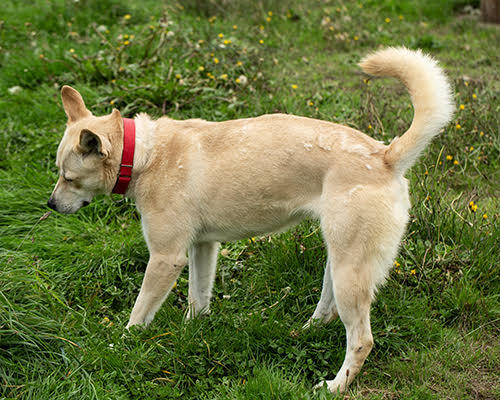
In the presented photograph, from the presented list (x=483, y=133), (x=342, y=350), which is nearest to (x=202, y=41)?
(x=483, y=133)

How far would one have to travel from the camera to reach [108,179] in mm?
3527

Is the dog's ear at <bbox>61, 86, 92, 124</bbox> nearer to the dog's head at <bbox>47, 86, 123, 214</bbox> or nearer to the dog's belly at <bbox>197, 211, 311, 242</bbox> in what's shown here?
the dog's head at <bbox>47, 86, 123, 214</bbox>

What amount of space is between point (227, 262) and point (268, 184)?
3.77 feet

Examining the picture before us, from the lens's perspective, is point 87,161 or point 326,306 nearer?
point 87,161

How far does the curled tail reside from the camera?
3.06 meters

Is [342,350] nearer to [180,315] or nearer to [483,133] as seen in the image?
[180,315]

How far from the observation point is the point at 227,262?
4.28 m

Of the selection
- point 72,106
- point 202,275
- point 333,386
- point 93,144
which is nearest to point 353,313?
point 333,386

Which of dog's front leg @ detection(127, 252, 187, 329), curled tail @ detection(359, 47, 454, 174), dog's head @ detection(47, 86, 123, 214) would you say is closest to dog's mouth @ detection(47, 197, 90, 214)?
dog's head @ detection(47, 86, 123, 214)

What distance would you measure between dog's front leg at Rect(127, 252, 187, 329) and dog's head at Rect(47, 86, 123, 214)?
0.58 meters

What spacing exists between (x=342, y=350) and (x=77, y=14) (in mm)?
6661

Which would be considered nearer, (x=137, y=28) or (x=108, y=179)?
(x=108, y=179)

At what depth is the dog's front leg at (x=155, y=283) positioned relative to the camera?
3408mm

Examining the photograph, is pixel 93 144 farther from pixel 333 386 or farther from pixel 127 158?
pixel 333 386
